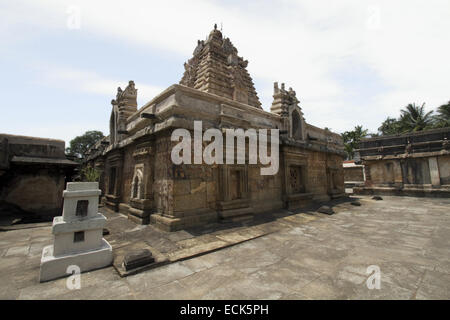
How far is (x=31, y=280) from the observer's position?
3.07 meters

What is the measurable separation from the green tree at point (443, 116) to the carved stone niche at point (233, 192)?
3140 centimetres

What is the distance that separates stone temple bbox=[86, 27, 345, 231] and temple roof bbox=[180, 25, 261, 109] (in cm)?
8

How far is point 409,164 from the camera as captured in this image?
15.2 metres

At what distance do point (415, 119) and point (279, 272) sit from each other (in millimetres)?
37419

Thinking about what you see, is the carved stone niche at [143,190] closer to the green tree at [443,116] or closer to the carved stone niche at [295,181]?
the carved stone niche at [295,181]

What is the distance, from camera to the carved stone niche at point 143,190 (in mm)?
6312

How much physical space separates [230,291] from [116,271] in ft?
6.74

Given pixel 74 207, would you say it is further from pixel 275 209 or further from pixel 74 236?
pixel 275 209

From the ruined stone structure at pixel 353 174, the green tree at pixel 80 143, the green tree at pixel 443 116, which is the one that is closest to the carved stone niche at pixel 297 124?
the ruined stone structure at pixel 353 174

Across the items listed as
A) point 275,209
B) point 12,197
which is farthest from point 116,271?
point 12,197

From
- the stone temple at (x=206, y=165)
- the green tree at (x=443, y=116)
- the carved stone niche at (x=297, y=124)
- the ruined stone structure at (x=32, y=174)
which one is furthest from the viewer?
the green tree at (x=443, y=116)

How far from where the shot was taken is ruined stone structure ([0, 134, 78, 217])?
9.52m

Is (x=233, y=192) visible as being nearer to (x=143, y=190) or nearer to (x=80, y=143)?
(x=143, y=190)

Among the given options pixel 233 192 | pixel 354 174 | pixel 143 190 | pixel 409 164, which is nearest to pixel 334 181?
pixel 409 164
